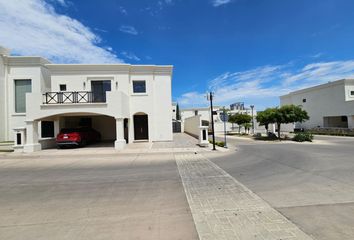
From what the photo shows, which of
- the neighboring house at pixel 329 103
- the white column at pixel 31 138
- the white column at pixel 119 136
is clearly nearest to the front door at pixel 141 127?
the white column at pixel 119 136

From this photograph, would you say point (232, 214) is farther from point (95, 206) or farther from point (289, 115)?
point (289, 115)

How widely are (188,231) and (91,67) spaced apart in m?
19.0

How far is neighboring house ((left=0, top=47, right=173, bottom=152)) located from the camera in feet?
61.6

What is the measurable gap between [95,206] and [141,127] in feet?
53.8

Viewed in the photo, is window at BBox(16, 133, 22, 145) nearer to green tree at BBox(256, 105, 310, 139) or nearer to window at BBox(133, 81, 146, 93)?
window at BBox(133, 81, 146, 93)

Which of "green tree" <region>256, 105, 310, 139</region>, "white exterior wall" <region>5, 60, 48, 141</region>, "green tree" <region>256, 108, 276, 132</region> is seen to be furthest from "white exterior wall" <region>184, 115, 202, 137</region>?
"white exterior wall" <region>5, 60, 48, 141</region>

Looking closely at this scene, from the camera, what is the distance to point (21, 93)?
19438 millimetres

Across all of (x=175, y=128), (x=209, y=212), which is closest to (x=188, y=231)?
(x=209, y=212)

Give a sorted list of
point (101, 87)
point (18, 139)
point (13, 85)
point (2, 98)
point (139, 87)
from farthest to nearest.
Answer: point (139, 87)
point (101, 87)
point (13, 85)
point (2, 98)
point (18, 139)

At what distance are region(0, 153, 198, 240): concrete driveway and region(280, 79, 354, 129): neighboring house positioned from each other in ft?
104

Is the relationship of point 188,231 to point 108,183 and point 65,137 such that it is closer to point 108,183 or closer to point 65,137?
point 108,183

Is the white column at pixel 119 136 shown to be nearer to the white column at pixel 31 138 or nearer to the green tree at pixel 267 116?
the white column at pixel 31 138

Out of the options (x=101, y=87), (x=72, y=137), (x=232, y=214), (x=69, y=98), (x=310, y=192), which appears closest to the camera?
(x=232, y=214)

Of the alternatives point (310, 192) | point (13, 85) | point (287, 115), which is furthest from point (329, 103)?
point (13, 85)
